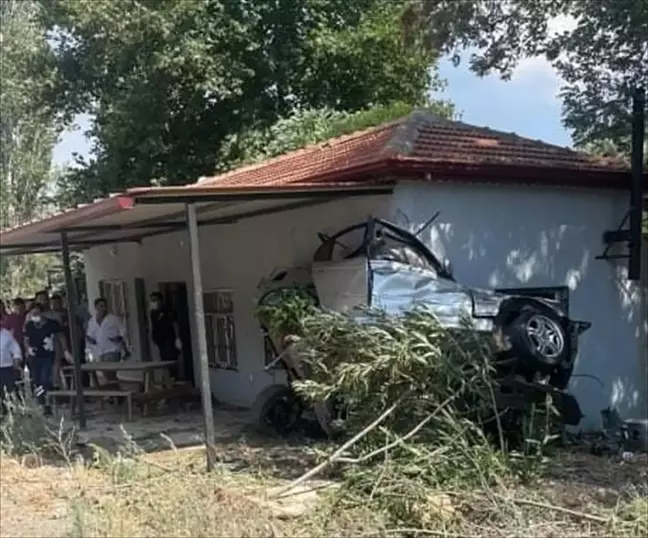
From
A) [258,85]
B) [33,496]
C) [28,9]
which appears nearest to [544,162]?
[33,496]

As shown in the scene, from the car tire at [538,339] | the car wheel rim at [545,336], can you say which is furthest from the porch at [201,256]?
the car wheel rim at [545,336]

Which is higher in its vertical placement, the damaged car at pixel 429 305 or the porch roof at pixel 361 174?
the porch roof at pixel 361 174

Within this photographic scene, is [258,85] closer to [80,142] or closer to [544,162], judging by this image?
[80,142]

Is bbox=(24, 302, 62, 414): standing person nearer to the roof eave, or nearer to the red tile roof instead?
the red tile roof

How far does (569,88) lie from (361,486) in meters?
9.19

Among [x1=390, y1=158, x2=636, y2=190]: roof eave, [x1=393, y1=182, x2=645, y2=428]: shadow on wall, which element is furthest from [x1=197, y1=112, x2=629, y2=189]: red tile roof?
[x1=393, y1=182, x2=645, y2=428]: shadow on wall

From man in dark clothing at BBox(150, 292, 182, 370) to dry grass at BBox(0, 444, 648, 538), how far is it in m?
7.81

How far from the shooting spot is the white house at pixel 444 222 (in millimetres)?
11555

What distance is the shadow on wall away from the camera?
12.0 m

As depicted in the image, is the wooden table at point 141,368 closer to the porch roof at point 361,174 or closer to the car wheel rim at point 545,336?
the porch roof at point 361,174

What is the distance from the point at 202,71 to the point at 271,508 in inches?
622

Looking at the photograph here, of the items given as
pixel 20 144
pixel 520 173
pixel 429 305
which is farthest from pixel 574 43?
pixel 20 144

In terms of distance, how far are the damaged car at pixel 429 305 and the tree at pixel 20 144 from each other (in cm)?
1696

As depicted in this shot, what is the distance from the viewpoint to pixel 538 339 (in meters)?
9.48
